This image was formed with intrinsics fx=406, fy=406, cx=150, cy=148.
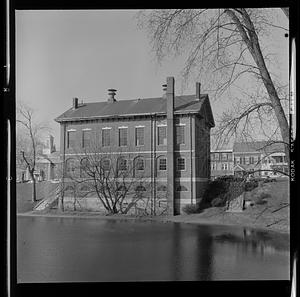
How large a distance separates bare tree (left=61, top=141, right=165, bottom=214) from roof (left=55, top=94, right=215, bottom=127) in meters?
0.30

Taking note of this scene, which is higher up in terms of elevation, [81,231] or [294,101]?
[294,101]

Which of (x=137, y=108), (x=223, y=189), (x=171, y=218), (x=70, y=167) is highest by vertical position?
(x=137, y=108)

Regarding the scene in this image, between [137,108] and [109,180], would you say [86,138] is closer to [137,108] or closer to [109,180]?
[109,180]

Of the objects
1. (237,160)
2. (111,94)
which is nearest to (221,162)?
(237,160)

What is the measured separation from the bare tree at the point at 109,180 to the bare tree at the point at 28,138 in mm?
305

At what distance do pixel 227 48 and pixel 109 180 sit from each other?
1.61 metres

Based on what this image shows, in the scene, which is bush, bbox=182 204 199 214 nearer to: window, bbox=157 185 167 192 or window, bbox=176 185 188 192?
window, bbox=176 185 188 192

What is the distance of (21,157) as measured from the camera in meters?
3.55

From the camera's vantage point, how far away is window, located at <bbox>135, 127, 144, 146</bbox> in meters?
3.71

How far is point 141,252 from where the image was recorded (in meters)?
3.54

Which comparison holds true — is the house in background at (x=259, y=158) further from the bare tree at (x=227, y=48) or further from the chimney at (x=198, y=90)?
the chimney at (x=198, y=90)

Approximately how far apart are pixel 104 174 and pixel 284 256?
5.69 feet

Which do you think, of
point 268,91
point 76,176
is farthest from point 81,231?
point 268,91
